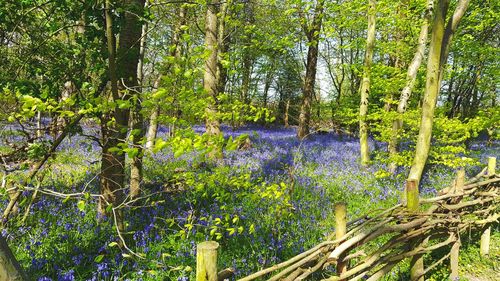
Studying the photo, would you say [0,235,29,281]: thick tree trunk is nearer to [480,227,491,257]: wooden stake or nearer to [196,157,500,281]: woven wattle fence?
[196,157,500,281]: woven wattle fence

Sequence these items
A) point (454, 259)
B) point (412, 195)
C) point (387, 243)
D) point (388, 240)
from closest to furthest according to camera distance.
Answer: point (387, 243)
point (412, 195)
point (388, 240)
point (454, 259)

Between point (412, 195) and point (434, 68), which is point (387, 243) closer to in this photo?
point (412, 195)

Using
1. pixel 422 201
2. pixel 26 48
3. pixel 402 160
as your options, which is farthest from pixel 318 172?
pixel 26 48

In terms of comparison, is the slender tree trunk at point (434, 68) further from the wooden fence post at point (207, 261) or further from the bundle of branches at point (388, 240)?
the wooden fence post at point (207, 261)

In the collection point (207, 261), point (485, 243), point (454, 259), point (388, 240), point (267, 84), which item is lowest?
point (485, 243)

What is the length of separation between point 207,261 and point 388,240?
2.66 meters

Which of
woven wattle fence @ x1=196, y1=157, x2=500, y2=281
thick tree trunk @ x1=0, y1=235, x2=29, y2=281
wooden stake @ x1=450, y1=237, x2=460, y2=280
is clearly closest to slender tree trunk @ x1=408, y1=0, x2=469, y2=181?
woven wattle fence @ x1=196, y1=157, x2=500, y2=281

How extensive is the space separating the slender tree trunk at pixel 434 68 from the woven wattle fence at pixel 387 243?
2.89 feet

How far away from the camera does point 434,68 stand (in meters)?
5.74

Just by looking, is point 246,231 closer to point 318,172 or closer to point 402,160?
point 402,160

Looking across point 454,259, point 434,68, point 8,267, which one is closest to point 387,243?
point 454,259

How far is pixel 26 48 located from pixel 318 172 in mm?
8228

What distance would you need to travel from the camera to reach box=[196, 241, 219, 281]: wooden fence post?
2.11 metres

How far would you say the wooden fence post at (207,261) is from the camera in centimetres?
211
